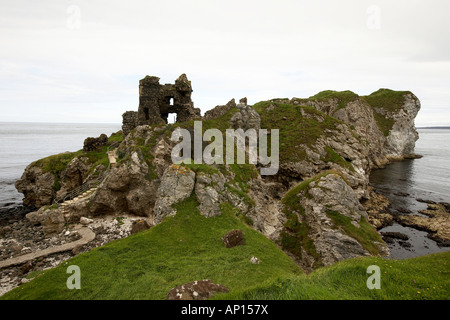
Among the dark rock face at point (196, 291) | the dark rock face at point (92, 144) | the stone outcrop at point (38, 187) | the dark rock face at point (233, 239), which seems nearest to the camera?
the dark rock face at point (196, 291)

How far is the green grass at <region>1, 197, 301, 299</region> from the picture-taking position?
41.1 ft

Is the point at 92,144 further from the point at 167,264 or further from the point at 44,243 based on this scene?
the point at 167,264

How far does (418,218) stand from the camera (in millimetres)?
40438

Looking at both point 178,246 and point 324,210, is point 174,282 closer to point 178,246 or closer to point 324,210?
point 178,246

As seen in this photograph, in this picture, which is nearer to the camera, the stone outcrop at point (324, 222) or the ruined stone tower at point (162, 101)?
the stone outcrop at point (324, 222)

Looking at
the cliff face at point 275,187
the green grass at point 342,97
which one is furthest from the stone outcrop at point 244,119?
the green grass at point 342,97

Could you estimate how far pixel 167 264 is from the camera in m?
15.3

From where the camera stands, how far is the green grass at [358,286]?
28.6 feet

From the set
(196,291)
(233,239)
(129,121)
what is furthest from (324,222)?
(129,121)

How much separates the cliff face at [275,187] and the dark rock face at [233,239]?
365 cm

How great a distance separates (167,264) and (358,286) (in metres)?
11.2

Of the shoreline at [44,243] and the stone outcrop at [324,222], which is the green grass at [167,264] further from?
the stone outcrop at [324,222]

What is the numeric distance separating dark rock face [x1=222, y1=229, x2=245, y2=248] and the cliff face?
3.65 metres
